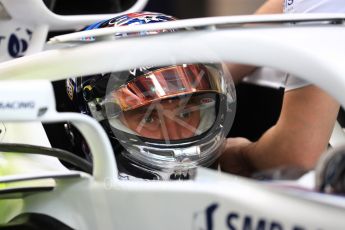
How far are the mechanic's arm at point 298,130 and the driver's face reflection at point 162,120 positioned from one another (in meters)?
0.13

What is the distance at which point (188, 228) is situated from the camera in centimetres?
58

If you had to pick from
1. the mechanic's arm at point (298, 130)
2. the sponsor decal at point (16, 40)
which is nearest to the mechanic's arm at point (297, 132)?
the mechanic's arm at point (298, 130)

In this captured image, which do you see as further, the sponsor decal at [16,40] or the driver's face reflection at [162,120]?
the sponsor decal at [16,40]

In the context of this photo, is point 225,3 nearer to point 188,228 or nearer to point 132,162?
point 132,162

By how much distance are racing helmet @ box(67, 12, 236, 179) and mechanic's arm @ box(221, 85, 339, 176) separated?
0.10m

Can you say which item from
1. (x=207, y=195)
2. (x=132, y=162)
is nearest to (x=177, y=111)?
(x=132, y=162)

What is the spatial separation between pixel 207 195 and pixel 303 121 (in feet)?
1.29

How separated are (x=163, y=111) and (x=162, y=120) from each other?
0.04 ft

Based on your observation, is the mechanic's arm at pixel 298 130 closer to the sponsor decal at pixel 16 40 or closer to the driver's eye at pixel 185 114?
the driver's eye at pixel 185 114

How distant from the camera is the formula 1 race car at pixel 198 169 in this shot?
1.73 ft

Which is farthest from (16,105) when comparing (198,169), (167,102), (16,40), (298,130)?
(16,40)

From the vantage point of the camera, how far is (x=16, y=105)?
53cm

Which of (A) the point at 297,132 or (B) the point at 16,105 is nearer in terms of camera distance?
(B) the point at 16,105

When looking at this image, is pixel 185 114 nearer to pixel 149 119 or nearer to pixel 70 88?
pixel 149 119
